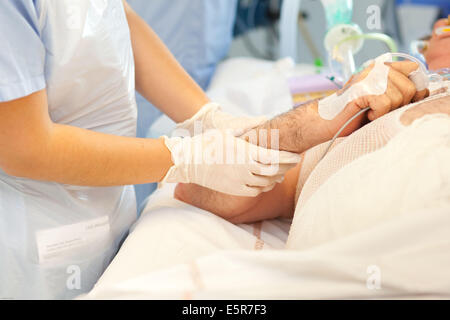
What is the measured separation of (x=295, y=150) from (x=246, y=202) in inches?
6.8

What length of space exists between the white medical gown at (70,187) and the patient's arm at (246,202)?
210 mm

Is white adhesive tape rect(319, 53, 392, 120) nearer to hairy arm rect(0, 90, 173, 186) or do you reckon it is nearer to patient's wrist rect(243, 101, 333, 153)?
patient's wrist rect(243, 101, 333, 153)

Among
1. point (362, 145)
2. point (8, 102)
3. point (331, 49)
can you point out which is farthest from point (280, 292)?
point (331, 49)

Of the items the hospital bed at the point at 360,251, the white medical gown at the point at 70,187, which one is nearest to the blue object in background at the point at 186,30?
the white medical gown at the point at 70,187

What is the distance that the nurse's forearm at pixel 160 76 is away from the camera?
4.45 feet

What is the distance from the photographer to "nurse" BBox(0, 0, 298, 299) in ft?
2.71

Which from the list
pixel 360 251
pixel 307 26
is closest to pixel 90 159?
pixel 360 251

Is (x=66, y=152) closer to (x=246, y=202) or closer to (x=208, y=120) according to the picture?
(x=246, y=202)

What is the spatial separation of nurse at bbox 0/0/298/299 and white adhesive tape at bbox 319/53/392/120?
0.14 meters

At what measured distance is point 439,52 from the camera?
1.37 metres

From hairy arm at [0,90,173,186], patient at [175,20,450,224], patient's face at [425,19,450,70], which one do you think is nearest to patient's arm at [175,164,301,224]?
patient at [175,20,450,224]

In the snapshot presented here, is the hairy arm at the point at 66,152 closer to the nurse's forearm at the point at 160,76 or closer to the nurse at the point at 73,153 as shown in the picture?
the nurse at the point at 73,153

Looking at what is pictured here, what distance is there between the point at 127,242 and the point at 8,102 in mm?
381

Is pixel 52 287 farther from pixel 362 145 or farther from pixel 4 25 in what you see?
pixel 362 145
